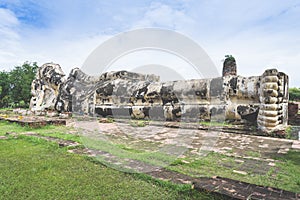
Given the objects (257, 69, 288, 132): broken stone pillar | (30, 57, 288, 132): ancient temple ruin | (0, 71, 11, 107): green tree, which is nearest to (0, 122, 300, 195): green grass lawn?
(257, 69, 288, 132): broken stone pillar

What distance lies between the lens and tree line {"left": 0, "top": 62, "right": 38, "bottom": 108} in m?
15.5

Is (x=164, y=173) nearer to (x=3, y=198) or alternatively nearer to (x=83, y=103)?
(x=3, y=198)

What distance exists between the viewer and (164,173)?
6.91 ft

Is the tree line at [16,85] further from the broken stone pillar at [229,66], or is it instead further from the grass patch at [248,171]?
the grass patch at [248,171]

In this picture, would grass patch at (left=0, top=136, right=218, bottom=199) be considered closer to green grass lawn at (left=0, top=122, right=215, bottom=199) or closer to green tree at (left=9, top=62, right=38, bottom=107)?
green grass lawn at (left=0, top=122, right=215, bottom=199)

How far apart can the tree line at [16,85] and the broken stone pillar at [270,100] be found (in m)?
14.9

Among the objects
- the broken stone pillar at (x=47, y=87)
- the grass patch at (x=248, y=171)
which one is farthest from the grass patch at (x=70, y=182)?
the broken stone pillar at (x=47, y=87)

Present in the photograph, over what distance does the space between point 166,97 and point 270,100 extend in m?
2.81

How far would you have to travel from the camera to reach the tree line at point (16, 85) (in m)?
15.5

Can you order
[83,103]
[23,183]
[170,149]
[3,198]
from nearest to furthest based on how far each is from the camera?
1. [3,198]
2. [23,183]
3. [170,149]
4. [83,103]

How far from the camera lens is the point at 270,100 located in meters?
4.44

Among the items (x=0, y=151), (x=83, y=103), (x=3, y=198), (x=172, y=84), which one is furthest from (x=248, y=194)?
(x=83, y=103)

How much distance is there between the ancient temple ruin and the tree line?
6.98m

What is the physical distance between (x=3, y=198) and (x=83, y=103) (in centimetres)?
662
